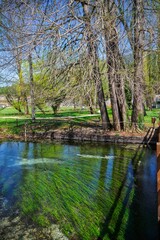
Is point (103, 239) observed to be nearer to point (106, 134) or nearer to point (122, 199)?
point (122, 199)

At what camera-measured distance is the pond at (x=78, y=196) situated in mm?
3961

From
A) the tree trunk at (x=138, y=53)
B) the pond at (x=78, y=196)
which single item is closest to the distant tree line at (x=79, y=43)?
the tree trunk at (x=138, y=53)

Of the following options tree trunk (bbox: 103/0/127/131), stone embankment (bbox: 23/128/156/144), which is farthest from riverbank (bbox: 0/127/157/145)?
tree trunk (bbox: 103/0/127/131)

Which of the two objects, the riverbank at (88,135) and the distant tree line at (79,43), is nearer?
the distant tree line at (79,43)

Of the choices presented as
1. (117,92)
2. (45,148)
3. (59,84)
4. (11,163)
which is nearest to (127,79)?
(117,92)

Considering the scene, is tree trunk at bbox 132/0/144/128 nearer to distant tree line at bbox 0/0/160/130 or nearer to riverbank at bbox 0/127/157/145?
distant tree line at bbox 0/0/160/130

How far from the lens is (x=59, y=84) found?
30.8 ft

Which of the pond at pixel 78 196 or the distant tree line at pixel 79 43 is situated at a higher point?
the distant tree line at pixel 79 43

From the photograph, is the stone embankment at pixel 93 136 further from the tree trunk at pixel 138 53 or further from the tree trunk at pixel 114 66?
the tree trunk at pixel 138 53

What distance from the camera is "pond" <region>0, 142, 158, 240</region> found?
396 centimetres

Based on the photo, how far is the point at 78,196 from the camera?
5.30 metres

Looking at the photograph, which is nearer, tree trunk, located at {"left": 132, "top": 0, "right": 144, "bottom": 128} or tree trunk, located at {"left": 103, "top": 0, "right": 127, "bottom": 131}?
tree trunk, located at {"left": 103, "top": 0, "right": 127, "bottom": 131}

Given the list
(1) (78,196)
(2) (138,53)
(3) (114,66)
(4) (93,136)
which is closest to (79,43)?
(3) (114,66)

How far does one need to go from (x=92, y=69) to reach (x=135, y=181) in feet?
13.2
